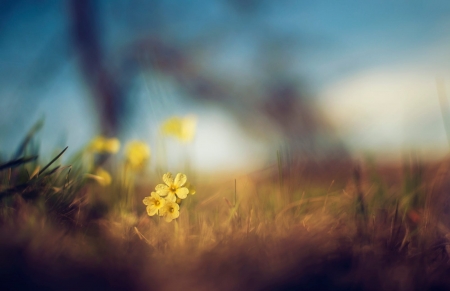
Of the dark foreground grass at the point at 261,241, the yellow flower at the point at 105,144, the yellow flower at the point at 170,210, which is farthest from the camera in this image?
the yellow flower at the point at 105,144

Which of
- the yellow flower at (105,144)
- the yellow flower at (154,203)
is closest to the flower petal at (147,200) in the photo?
the yellow flower at (154,203)

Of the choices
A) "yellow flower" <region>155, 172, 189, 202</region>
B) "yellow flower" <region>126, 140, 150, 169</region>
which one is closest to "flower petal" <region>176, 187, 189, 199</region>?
"yellow flower" <region>155, 172, 189, 202</region>

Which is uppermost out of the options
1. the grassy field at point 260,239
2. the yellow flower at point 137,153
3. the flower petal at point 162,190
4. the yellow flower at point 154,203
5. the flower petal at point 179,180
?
the yellow flower at point 137,153

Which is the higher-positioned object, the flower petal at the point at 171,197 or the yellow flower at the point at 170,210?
the flower petal at the point at 171,197

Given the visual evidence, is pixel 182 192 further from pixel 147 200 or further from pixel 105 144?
pixel 105 144

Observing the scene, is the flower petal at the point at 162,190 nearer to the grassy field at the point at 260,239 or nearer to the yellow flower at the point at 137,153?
the grassy field at the point at 260,239

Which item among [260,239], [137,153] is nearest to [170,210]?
[260,239]
